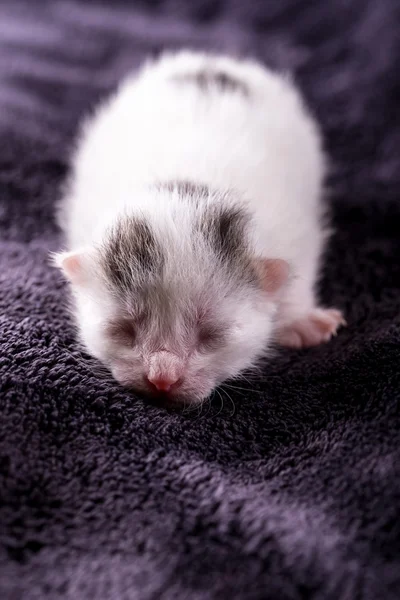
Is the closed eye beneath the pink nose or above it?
above

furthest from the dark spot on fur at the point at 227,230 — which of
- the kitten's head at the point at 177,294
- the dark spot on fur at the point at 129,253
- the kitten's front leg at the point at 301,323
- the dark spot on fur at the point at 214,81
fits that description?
the dark spot on fur at the point at 214,81

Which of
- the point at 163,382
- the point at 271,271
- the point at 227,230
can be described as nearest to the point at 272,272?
the point at 271,271

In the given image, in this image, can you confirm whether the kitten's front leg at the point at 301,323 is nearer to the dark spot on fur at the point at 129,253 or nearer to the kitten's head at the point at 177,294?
the kitten's head at the point at 177,294

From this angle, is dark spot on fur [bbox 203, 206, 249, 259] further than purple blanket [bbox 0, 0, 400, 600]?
Yes

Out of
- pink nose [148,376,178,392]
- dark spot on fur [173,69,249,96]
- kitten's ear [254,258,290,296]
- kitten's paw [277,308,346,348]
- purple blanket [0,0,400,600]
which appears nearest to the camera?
purple blanket [0,0,400,600]

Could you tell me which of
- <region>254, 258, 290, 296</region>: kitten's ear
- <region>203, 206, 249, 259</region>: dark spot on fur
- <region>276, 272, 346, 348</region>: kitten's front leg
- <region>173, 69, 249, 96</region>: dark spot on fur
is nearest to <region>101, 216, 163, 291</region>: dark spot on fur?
<region>203, 206, 249, 259</region>: dark spot on fur

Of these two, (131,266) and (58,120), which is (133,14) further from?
(131,266)

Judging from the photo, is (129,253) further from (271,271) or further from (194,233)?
(271,271)

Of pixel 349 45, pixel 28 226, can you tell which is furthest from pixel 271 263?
pixel 349 45

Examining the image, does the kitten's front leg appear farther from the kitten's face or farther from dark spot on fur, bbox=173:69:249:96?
dark spot on fur, bbox=173:69:249:96
